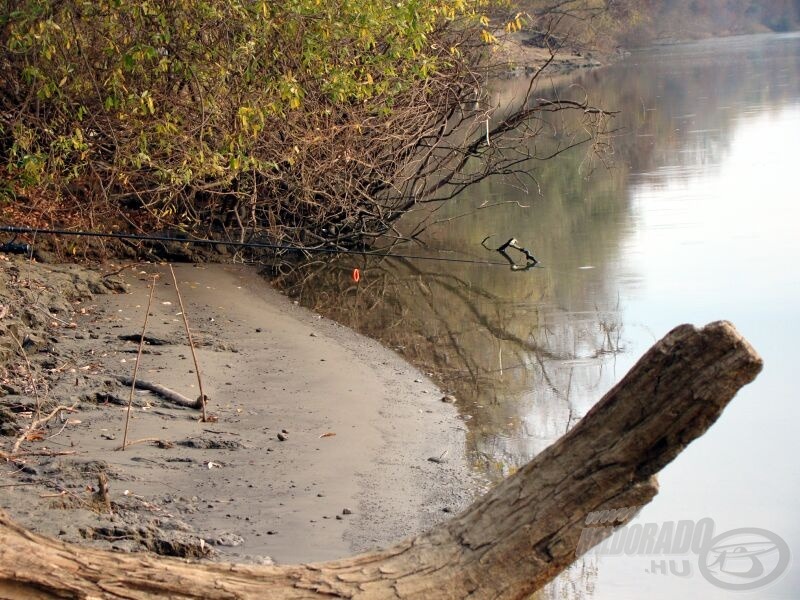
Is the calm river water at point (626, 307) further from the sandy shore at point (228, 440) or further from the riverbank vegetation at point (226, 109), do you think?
the riverbank vegetation at point (226, 109)

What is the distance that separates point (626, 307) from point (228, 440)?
17.0 ft

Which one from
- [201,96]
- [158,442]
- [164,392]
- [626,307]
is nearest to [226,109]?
[201,96]

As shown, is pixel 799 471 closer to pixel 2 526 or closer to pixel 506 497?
pixel 506 497

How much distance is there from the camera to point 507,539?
2.79 meters

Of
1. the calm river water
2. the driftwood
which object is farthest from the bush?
the driftwood

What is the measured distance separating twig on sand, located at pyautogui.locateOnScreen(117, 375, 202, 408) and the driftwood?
3473 millimetres

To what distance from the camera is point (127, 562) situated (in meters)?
2.77

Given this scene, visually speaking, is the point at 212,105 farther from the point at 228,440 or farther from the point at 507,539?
the point at 507,539

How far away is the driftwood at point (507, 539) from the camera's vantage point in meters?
2.60

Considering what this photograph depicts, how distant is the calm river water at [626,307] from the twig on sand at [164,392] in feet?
5.61

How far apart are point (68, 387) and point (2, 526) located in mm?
3502

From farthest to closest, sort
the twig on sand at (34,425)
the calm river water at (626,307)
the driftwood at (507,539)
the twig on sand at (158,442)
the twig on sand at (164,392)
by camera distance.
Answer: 1. the twig on sand at (164,392)
2. the calm river water at (626,307)
3. the twig on sand at (158,442)
4. the twig on sand at (34,425)
5. the driftwood at (507,539)

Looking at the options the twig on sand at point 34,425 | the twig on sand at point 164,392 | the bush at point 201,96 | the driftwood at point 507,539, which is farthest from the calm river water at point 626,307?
the twig on sand at point 34,425

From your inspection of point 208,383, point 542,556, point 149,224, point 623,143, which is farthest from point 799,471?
point 623,143
